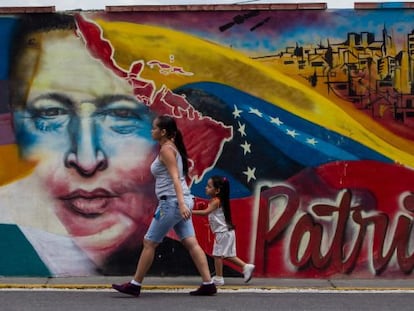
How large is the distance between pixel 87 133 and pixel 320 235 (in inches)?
126

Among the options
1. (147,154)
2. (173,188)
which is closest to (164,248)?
(147,154)

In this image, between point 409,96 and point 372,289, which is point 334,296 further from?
point 409,96

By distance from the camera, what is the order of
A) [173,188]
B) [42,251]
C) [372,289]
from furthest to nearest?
[42,251]
[372,289]
[173,188]

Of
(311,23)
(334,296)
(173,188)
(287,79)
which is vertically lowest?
(334,296)

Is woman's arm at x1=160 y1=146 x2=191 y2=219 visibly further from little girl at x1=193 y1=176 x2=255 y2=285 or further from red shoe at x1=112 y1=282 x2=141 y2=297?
little girl at x1=193 y1=176 x2=255 y2=285

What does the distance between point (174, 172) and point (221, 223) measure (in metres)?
1.51

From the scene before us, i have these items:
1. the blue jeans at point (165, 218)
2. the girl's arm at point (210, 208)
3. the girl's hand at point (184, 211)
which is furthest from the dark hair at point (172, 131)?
the girl's arm at point (210, 208)

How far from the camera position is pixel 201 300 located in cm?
780

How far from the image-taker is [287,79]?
9211mm

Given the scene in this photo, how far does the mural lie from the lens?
9.16m

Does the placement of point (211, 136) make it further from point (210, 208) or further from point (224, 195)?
point (210, 208)

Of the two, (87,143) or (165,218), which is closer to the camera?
(165,218)

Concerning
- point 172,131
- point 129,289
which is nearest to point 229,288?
point 129,289

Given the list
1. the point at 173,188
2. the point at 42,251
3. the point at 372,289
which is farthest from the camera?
the point at 42,251
